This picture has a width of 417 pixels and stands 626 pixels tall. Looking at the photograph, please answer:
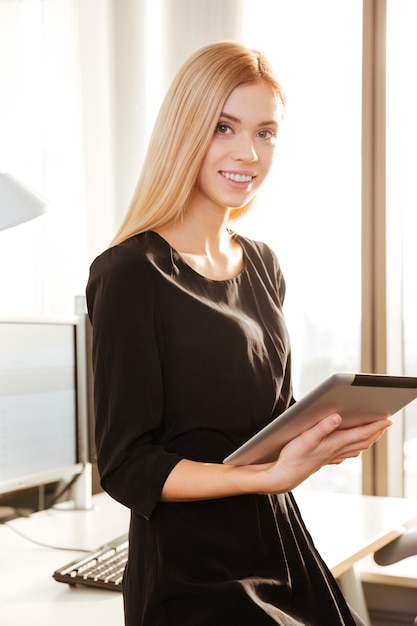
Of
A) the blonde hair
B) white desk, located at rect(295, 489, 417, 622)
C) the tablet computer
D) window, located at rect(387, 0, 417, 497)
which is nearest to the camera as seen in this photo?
the tablet computer

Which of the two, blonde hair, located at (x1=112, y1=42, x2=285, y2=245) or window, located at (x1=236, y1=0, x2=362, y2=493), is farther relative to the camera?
window, located at (x1=236, y1=0, x2=362, y2=493)

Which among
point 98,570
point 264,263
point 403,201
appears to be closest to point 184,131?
point 264,263

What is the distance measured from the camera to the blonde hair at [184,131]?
1.12 metres

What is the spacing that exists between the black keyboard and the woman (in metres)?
0.22

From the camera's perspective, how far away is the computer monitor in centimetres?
170

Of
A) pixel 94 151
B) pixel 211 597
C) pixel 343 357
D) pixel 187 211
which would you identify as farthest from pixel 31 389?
pixel 94 151

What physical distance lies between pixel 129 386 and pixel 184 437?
10cm

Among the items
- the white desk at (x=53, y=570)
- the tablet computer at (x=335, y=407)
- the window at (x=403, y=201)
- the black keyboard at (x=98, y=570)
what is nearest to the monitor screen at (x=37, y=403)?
the white desk at (x=53, y=570)

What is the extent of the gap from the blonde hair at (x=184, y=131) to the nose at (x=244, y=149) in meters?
0.05

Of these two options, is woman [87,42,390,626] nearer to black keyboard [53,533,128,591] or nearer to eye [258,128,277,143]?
eye [258,128,277,143]

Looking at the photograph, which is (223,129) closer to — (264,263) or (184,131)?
(184,131)

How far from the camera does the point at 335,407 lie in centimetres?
95

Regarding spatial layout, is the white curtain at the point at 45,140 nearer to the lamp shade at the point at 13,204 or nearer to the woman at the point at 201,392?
the lamp shade at the point at 13,204

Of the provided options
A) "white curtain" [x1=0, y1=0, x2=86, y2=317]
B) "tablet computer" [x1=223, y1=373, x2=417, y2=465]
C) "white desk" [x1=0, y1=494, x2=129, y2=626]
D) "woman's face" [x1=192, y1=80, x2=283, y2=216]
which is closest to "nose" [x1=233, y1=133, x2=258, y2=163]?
"woman's face" [x1=192, y1=80, x2=283, y2=216]
